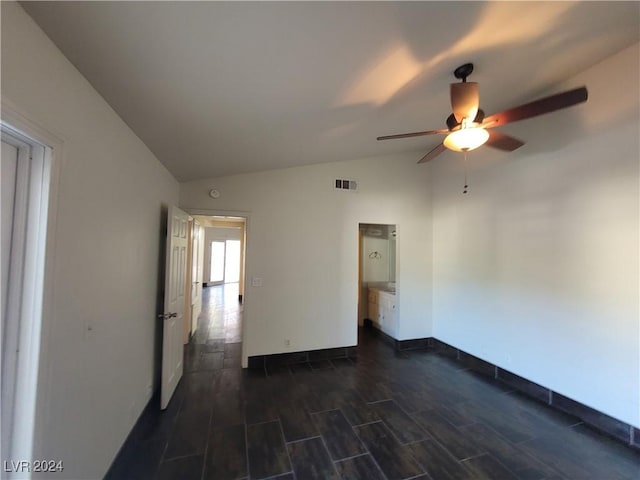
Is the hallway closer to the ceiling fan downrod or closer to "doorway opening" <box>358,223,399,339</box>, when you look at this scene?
"doorway opening" <box>358,223,399,339</box>

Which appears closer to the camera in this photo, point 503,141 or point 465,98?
point 465,98

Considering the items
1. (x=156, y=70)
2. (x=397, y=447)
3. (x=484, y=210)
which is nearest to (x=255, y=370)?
(x=397, y=447)

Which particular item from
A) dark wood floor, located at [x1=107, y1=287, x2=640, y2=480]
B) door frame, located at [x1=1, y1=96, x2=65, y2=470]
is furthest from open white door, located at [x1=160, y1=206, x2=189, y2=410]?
door frame, located at [x1=1, y1=96, x2=65, y2=470]

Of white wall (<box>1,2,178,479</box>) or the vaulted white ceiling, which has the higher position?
the vaulted white ceiling

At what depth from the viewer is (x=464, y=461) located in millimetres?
1908

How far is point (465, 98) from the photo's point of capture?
1770 millimetres

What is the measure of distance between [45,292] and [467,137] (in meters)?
2.58

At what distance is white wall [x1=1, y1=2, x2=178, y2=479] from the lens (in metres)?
1.03

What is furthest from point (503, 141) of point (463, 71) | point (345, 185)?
point (345, 185)

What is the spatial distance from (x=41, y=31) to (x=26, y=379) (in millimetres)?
1414

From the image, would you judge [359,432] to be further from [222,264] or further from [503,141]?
[222,264]

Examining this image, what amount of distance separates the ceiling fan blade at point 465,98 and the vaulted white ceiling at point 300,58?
246 millimetres

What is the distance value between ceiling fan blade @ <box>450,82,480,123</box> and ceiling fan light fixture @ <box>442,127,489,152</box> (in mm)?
116

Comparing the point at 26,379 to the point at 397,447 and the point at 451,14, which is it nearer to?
the point at 397,447
